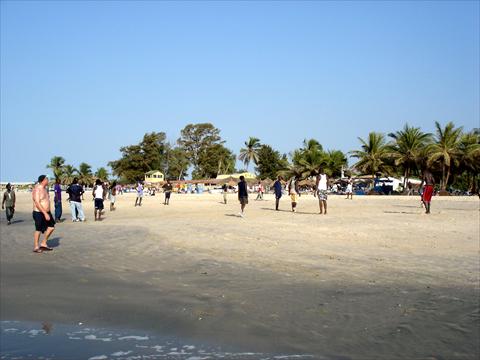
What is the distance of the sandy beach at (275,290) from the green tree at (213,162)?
9543 centimetres

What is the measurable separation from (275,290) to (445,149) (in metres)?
51.5

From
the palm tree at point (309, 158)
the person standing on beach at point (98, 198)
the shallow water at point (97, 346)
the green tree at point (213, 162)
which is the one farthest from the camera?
the green tree at point (213, 162)

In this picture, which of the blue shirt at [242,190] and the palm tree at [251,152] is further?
the palm tree at [251,152]

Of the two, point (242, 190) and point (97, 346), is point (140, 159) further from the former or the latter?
point (97, 346)

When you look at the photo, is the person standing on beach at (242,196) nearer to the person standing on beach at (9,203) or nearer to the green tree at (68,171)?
the person standing on beach at (9,203)

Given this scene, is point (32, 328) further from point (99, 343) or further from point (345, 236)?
point (345, 236)

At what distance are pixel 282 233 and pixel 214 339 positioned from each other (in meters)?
8.24

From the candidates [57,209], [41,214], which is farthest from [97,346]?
[57,209]

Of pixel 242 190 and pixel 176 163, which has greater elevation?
pixel 176 163

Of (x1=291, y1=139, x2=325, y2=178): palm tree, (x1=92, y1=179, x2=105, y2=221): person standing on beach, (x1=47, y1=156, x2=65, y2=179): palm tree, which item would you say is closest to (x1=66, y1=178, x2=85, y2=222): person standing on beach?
(x1=92, y1=179, x2=105, y2=221): person standing on beach

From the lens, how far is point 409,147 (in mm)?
57000

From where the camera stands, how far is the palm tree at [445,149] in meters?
52.2

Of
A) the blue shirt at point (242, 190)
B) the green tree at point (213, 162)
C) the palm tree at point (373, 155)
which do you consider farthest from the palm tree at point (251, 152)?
the blue shirt at point (242, 190)

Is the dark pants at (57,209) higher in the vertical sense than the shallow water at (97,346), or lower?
higher
